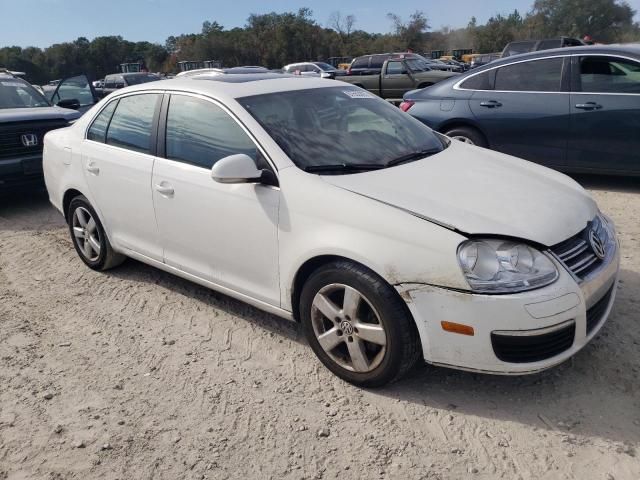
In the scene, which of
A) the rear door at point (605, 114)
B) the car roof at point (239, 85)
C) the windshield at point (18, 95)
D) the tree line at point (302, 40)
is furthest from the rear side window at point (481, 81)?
the tree line at point (302, 40)

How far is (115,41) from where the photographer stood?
75.5m

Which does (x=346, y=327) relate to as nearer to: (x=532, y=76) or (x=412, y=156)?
(x=412, y=156)

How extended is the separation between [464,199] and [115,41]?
8172 centimetres

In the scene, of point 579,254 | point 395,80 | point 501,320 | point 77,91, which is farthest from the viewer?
point 395,80

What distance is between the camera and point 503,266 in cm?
265

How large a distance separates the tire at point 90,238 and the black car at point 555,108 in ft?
14.0

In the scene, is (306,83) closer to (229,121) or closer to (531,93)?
(229,121)

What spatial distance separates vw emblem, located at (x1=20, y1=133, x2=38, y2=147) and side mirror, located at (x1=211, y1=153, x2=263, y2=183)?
5.05 meters

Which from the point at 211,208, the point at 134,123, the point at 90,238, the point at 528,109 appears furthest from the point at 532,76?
the point at 90,238

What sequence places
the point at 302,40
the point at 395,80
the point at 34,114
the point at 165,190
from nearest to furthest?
the point at 165,190, the point at 34,114, the point at 395,80, the point at 302,40

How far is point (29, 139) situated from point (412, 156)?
553cm

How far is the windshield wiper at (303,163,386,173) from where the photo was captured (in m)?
3.24

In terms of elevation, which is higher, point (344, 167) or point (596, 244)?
point (344, 167)

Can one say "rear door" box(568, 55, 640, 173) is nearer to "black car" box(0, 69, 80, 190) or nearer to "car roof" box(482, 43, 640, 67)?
"car roof" box(482, 43, 640, 67)
